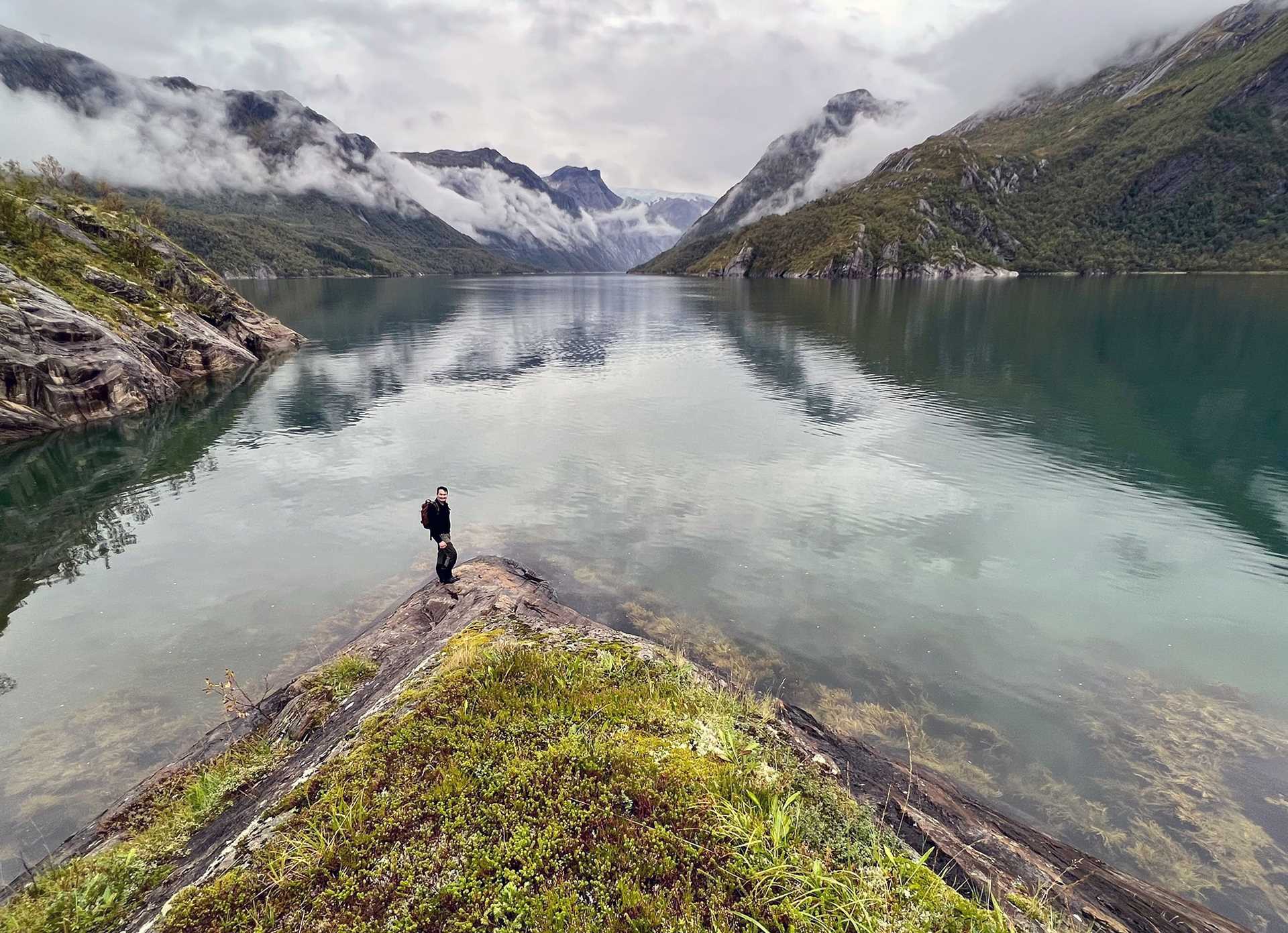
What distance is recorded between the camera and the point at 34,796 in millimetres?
12422

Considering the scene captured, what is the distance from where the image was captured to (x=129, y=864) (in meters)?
7.76

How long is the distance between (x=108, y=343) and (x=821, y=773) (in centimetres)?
6106

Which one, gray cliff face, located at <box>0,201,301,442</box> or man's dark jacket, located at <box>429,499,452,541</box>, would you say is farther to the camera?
gray cliff face, located at <box>0,201,301,442</box>

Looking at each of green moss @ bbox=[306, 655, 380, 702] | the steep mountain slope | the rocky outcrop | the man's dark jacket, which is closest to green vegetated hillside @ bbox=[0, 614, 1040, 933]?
the rocky outcrop

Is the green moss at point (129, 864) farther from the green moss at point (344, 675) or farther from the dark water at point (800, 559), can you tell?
the dark water at point (800, 559)

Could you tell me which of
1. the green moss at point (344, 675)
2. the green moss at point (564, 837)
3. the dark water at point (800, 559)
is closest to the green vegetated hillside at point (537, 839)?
the green moss at point (564, 837)

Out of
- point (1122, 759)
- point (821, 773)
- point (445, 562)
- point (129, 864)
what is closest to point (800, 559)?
point (1122, 759)

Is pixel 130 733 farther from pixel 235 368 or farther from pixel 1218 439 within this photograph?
pixel 235 368

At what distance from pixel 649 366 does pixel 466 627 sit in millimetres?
58051

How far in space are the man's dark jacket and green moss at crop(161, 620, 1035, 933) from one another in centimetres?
1077

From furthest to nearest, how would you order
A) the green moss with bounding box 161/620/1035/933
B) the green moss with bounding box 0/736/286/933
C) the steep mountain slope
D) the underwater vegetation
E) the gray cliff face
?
1. the steep mountain slope
2. the gray cliff face
3. the underwater vegetation
4. the green moss with bounding box 0/736/286/933
5. the green moss with bounding box 161/620/1035/933

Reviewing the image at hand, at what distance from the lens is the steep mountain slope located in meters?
40.1

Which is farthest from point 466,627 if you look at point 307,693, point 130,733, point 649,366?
point 649,366

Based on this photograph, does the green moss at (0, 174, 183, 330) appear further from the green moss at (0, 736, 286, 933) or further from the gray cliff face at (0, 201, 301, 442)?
the green moss at (0, 736, 286, 933)
